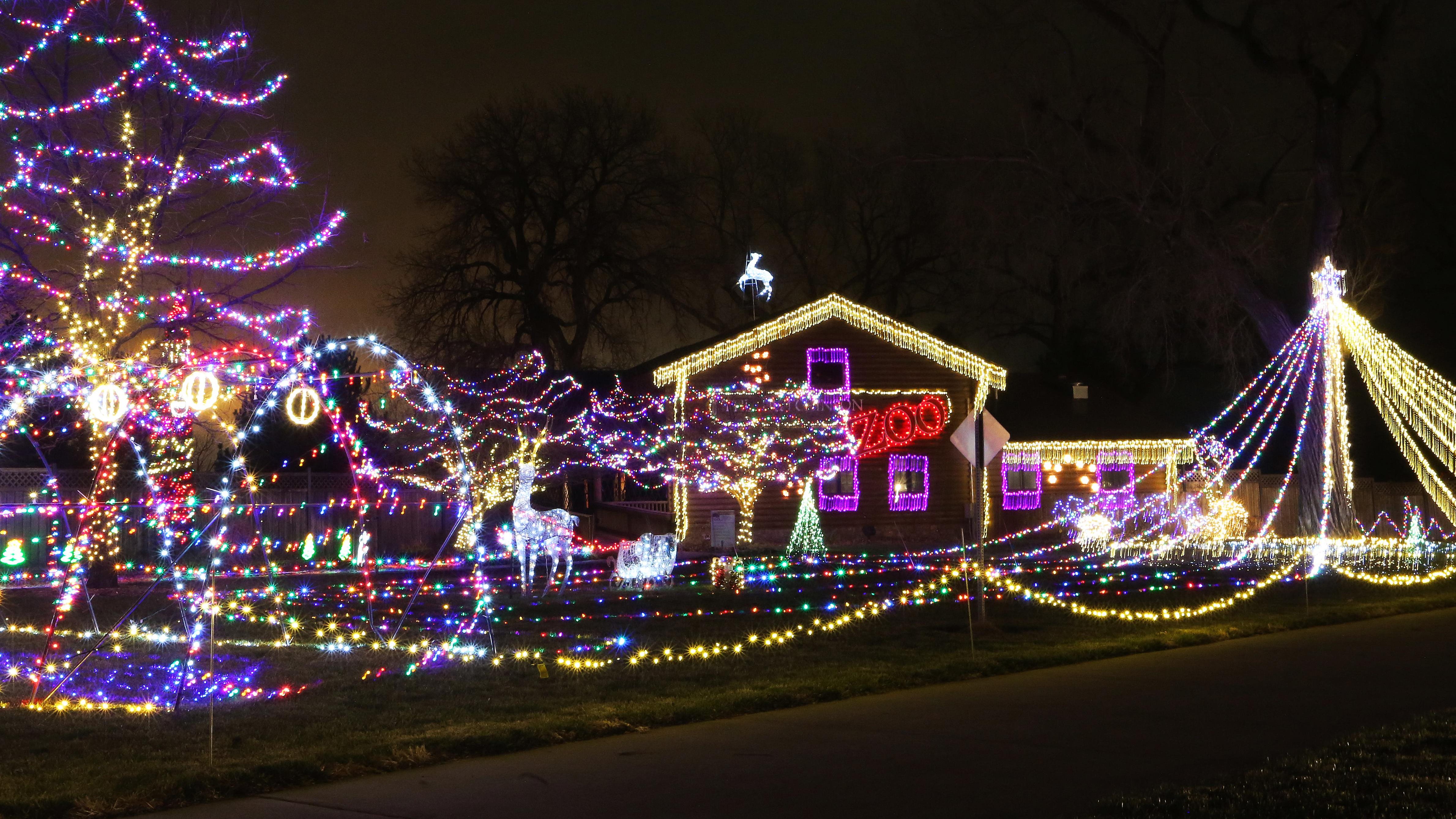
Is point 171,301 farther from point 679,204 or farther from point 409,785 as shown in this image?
point 679,204

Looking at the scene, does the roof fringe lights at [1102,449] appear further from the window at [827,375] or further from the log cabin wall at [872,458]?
the window at [827,375]

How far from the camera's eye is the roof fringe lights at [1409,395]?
2006 cm

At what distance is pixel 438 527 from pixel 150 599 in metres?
11.1

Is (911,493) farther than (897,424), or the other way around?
(911,493)

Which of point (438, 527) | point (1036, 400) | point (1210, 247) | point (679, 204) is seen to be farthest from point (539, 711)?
point (679, 204)

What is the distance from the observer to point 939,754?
26.3ft

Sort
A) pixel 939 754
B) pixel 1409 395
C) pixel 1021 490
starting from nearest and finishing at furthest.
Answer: pixel 939 754, pixel 1409 395, pixel 1021 490

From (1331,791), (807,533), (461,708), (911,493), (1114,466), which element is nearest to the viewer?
(1331,791)

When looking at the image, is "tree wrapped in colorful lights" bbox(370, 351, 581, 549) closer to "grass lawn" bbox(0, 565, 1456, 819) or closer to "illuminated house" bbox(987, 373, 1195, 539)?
"illuminated house" bbox(987, 373, 1195, 539)

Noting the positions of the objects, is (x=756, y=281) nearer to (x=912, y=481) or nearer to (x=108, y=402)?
(x=912, y=481)

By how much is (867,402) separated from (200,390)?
21.3 meters

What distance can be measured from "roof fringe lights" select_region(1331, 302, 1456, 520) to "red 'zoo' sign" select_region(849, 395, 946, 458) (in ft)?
38.4

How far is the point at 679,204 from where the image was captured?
159 ft

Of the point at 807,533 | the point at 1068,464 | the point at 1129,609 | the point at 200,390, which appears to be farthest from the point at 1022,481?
the point at 200,390
